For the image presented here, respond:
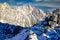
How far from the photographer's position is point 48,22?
10.8 m

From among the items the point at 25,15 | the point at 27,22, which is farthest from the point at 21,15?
the point at 27,22

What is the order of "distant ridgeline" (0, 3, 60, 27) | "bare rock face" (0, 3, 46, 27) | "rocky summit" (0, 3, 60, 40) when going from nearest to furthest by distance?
"rocky summit" (0, 3, 60, 40) < "distant ridgeline" (0, 3, 60, 27) < "bare rock face" (0, 3, 46, 27)

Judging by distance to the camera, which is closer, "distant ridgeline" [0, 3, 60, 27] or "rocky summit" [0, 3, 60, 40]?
"rocky summit" [0, 3, 60, 40]

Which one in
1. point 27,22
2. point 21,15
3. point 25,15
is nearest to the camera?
point 27,22

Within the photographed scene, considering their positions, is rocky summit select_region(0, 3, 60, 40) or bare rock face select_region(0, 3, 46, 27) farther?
bare rock face select_region(0, 3, 46, 27)

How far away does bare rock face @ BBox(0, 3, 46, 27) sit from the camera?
1127 cm

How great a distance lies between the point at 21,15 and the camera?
1188cm

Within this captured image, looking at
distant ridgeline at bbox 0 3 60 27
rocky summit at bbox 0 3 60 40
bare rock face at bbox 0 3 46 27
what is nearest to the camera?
rocky summit at bbox 0 3 60 40

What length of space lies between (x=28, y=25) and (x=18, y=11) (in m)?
1.44

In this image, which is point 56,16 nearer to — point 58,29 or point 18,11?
point 58,29

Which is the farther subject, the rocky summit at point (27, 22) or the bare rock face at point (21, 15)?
the bare rock face at point (21, 15)

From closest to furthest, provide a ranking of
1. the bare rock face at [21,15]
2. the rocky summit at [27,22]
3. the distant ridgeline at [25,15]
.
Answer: the rocky summit at [27,22] < the distant ridgeline at [25,15] < the bare rock face at [21,15]

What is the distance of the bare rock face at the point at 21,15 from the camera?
37.0 feet

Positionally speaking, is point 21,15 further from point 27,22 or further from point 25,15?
point 27,22
